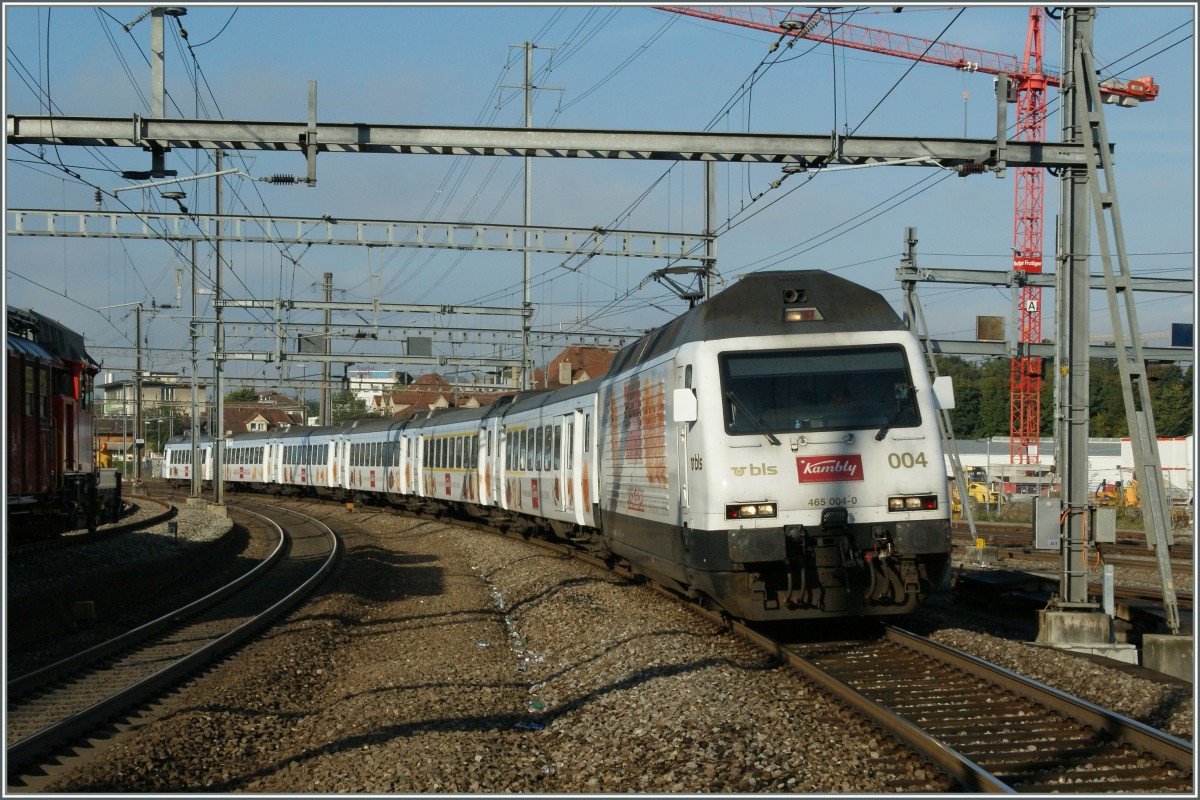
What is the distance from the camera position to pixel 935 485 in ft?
35.0

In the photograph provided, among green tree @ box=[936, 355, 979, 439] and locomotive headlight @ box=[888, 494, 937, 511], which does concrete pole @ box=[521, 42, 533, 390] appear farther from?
green tree @ box=[936, 355, 979, 439]

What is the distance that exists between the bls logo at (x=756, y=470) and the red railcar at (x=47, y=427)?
921cm

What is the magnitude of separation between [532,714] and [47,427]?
13.0 metres

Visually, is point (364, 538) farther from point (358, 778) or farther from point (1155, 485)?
point (358, 778)

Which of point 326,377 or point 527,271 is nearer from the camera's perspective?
point 527,271

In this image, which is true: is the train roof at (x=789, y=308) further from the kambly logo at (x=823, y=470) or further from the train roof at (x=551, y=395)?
the train roof at (x=551, y=395)

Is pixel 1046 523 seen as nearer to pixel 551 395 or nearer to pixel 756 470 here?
pixel 756 470

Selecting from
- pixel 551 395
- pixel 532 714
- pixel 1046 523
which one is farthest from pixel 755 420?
pixel 551 395

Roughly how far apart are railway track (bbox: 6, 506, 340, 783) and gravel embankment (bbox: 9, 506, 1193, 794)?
1.16 feet

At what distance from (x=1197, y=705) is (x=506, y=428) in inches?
822

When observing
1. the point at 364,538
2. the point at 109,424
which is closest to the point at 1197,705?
the point at 364,538

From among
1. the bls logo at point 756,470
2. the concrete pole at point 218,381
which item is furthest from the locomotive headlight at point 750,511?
the concrete pole at point 218,381

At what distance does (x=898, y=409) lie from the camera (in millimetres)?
10758

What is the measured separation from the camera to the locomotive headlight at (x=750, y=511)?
10.3 m
